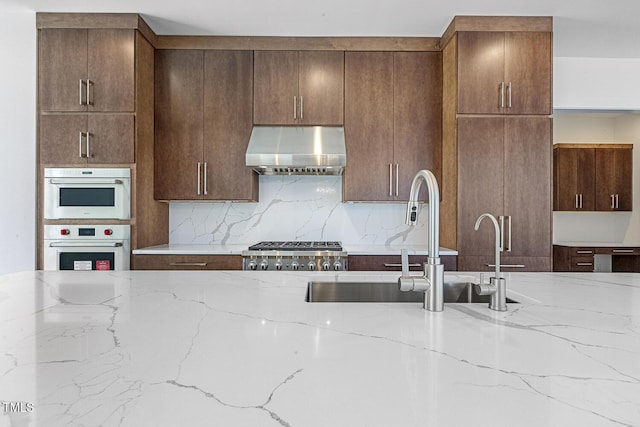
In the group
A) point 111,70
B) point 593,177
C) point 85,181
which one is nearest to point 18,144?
point 85,181

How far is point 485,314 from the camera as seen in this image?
3.20 feet

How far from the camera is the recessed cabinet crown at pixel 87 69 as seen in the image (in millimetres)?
2857

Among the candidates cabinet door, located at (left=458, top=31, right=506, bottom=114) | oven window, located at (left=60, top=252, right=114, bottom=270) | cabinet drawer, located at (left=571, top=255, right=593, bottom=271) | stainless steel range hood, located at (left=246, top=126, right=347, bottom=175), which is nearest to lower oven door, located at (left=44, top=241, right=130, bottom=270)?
oven window, located at (left=60, top=252, right=114, bottom=270)

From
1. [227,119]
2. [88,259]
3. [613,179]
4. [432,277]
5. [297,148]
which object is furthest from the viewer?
[613,179]

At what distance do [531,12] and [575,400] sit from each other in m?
3.11

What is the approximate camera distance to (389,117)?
10.5ft

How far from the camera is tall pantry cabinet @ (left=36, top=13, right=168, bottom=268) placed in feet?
9.37

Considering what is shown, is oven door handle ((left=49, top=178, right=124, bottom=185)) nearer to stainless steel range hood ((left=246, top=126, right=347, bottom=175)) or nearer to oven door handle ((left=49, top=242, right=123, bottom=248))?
oven door handle ((left=49, top=242, right=123, bottom=248))

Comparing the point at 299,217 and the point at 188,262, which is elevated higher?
the point at 299,217

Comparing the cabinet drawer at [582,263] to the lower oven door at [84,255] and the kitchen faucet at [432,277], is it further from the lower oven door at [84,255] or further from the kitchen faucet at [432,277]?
the lower oven door at [84,255]

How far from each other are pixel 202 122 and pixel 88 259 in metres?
1.36

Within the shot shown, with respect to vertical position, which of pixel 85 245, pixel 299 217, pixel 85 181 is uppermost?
pixel 85 181

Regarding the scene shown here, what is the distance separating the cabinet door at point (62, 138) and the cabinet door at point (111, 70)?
0.19 meters

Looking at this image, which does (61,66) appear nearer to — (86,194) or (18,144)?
(18,144)
